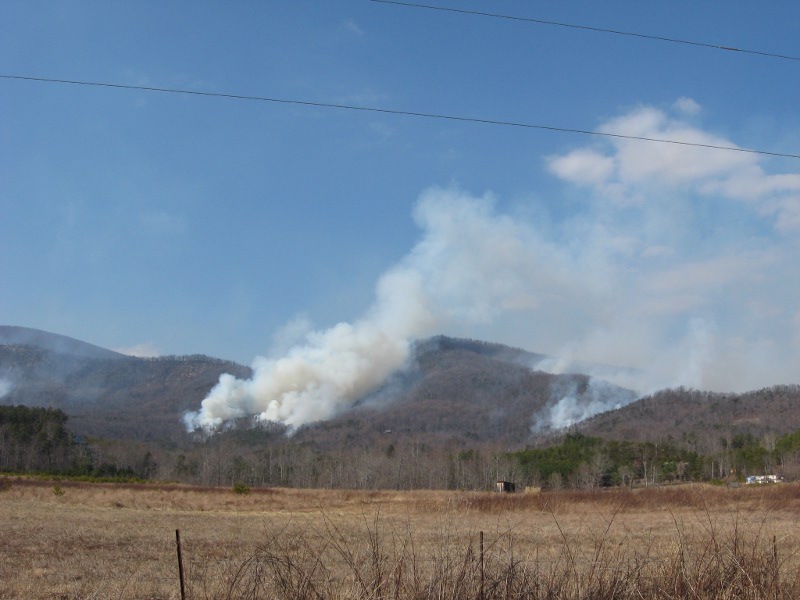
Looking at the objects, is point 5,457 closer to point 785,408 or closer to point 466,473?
point 466,473

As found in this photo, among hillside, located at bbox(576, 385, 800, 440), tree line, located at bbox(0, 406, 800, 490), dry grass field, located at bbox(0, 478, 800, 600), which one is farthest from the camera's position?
hillside, located at bbox(576, 385, 800, 440)

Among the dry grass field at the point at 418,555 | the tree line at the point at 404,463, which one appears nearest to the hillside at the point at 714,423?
the tree line at the point at 404,463

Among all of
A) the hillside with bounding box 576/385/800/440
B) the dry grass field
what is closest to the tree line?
the hillside with bounding box 576/385/800/440

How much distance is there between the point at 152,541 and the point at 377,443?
153 m

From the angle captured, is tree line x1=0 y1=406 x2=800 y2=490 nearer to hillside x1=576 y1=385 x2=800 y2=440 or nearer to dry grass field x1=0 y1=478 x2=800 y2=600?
hillside x1=576 y1=385 x2=800 y2=440

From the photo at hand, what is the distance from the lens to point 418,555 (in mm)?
13055

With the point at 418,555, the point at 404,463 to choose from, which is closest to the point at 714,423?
the point at 404,463

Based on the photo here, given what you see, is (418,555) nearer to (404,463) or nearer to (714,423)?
(404,463)

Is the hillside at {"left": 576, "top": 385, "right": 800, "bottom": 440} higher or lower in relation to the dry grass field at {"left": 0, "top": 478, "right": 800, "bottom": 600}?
lower

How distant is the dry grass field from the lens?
632cm

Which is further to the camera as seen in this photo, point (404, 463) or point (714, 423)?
point (714, 423)

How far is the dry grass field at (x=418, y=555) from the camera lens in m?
6.32

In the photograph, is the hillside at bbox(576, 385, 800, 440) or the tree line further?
the hillside at bbox(576, 385, 800, 440)

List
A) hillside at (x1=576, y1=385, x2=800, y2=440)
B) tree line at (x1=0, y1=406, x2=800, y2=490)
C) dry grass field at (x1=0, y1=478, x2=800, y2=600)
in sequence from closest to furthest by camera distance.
→ dry grass field at (x1=0, y1=478, x2=800, y2=600) < tree line at (x1=0, y1=406, x2=800, y2=490) < hillside at (x1=576, y1=385, x2=800, y2=440)
